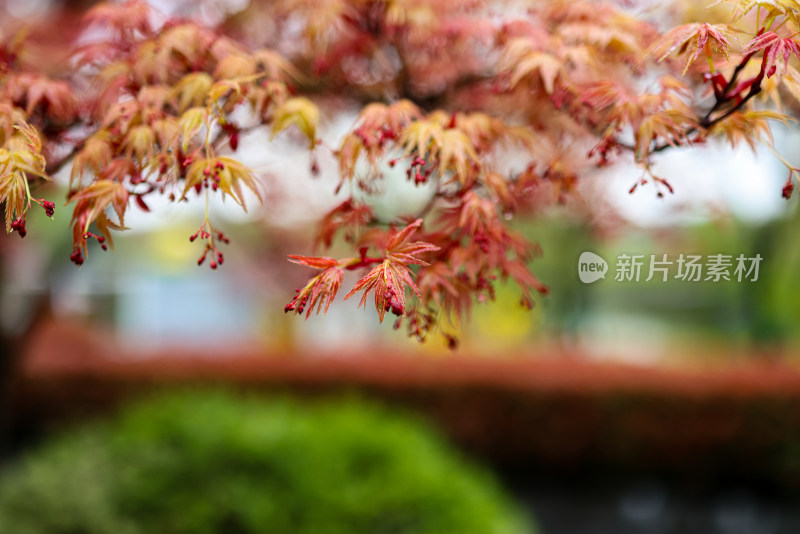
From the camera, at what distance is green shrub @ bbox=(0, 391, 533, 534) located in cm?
290

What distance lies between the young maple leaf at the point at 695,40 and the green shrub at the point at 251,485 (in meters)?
2.35

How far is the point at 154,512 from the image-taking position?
3.10m

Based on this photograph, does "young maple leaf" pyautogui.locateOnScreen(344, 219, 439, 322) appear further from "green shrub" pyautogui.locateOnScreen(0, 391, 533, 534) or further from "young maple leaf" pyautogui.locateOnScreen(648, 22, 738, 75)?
"green shrub" pyautogui.locateOnScreen(0, 391, 533, 534)

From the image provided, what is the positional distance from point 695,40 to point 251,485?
293cm

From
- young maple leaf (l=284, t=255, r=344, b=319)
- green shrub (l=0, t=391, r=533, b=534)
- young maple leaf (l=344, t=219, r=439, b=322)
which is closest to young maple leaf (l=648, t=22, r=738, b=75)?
young maple leaf (l=344, t=219, r=439, b=322)

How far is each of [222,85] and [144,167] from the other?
0.83 ft

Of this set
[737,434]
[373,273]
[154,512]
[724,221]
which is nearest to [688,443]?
[737,434]

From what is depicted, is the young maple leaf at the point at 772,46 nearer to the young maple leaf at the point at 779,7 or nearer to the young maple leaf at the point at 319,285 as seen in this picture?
the young maple leaf at the point at 779,7

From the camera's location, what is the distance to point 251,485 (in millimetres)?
3186

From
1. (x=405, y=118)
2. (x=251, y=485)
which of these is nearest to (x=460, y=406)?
(x=251, y=485)

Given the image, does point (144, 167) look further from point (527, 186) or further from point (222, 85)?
point (527, 186)

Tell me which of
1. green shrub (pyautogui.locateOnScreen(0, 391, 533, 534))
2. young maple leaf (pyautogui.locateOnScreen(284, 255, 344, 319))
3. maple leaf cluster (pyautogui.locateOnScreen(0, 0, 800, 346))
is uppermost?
maple leaf cluster (pyautogui.locateOnScreen(0, 0, 800, 346))

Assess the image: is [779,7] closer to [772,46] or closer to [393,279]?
[772,46]

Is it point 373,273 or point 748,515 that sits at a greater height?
point 373,273
